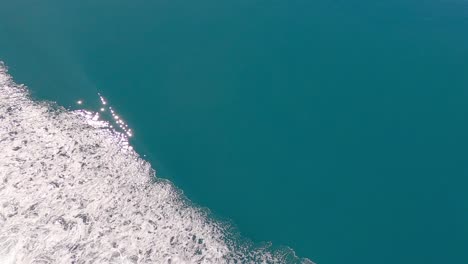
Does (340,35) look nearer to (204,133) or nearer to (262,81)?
(262,81)

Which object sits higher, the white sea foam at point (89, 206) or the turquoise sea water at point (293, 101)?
the turquoise sea water at point (293, 101)

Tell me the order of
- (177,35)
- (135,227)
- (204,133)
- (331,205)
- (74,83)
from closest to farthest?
(135,227), (331,205), (204,133), (74,83), (177,35)

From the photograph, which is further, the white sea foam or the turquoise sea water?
the turquoise sea water

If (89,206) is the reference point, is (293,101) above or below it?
above

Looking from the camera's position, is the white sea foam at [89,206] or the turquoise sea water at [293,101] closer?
the white sea foam at [89,206]

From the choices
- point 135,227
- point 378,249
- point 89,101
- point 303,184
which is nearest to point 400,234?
point 378,249
